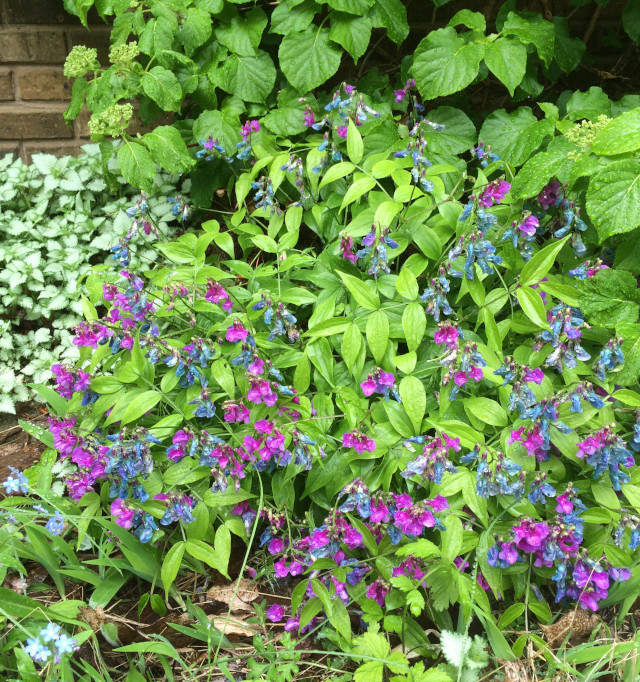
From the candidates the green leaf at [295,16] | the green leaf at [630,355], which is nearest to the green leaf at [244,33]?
the green leaf at [295,16]

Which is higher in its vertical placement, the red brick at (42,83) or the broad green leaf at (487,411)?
the red brick at (42,83)

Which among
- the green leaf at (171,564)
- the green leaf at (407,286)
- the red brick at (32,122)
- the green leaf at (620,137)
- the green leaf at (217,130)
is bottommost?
the green leaf at (171,564)

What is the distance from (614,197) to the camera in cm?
167

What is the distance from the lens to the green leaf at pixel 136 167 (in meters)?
2.33

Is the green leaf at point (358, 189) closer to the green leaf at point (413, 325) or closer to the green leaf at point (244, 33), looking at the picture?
the green leaf at point (413, 325)

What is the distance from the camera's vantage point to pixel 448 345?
1.66 meters

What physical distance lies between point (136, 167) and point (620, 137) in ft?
5.50

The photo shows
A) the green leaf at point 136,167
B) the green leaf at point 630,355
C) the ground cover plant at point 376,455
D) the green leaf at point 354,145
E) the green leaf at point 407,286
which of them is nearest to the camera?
Answer: the ground cover plant at point 376,455

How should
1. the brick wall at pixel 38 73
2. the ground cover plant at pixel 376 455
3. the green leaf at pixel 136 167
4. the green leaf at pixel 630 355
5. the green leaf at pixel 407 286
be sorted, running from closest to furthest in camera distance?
the ground cover plant at pixel 376 455
the green leaf at pixel 630 355
the green leaf at pixel 407 286
the green leaf at pixel 136 167
the brick wall at pixel 38 73

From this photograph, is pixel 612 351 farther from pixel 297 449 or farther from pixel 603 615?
pixel 297 449

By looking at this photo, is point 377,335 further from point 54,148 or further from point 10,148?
point 10,148

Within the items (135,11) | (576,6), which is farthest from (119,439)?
(576,6)

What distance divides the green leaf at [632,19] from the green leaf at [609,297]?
1454 millimetres

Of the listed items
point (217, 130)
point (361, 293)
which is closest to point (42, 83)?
point (217, 130)
